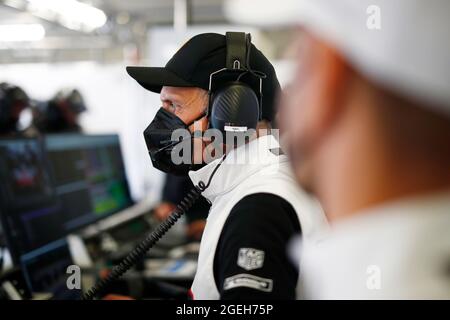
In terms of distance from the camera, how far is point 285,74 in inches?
27.1

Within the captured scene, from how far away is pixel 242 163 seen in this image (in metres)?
0.83

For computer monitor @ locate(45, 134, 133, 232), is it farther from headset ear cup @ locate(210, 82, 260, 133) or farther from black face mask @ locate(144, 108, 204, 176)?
headset ear cup @ locate(210, 82, 260, 133)

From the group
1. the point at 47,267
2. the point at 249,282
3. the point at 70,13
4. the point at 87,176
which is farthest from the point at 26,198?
the point at 249,282

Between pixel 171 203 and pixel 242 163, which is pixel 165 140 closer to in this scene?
pixel 242 163

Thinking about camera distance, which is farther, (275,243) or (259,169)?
(259,169)

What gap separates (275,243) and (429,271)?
0.22 m

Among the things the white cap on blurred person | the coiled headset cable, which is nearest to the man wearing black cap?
the coiled headset cable

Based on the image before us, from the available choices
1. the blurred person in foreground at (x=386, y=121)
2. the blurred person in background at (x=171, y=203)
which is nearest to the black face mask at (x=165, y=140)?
the blurred person in foreground at (x=386, y=121)

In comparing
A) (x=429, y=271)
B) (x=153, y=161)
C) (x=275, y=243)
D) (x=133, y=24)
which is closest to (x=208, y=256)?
(x=275, y=243)

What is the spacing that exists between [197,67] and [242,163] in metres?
0.18

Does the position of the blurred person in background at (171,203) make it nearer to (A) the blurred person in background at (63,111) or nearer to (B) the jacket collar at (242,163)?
(A) the blurred person in background at (63,111)

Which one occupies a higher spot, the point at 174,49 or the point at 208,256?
the point at 174,49
